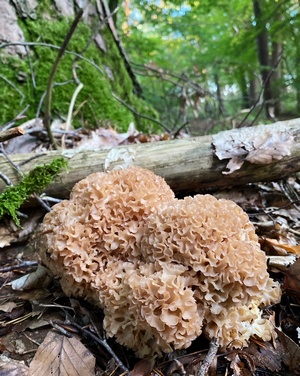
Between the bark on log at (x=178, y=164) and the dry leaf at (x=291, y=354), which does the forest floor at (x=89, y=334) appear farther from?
the bark on log at (x=178, y=164)

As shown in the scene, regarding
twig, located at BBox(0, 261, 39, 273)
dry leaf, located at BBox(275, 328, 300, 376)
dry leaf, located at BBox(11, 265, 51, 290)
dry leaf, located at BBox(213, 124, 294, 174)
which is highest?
dry leaf, located at BBox(213, 124, 294, 174)

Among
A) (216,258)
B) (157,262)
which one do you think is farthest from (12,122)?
(216,258)

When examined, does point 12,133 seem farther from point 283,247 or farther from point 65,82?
point 65,82

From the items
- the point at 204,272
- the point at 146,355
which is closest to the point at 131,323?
the point at 146,355

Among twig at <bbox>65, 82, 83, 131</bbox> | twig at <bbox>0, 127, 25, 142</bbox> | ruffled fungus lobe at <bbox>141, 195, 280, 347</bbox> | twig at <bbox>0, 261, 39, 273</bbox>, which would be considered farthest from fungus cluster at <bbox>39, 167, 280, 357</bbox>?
twig at <bbox>65, 82, 83, 131</bbox>

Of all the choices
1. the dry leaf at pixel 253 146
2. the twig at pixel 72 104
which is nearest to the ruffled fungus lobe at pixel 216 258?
the dry leaf at pixel 253 146

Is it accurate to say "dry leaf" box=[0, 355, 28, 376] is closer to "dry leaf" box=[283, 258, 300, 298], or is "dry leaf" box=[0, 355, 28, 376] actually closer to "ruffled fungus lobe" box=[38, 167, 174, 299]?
"ruffled fungus lobe" box=[38, 167, 174, 299]

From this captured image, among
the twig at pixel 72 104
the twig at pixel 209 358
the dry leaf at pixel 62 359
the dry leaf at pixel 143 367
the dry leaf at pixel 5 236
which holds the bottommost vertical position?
the dry leaf at pixel 143 367
